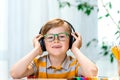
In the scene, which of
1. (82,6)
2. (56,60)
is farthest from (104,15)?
(56,60)

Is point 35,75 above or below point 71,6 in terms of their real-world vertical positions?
below

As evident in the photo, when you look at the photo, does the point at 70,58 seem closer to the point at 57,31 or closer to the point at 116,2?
the point at 57,31

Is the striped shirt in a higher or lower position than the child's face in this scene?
lower

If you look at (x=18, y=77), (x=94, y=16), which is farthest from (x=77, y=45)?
(x=94, y=16)

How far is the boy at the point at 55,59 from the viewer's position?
118cm

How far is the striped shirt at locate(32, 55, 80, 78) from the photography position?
1.22m

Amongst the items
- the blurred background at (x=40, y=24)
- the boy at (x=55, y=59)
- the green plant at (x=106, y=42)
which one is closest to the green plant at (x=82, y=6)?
the blurred background at (x=40, y=24)

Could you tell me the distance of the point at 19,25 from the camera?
89.9 inches

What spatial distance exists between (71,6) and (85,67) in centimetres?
134

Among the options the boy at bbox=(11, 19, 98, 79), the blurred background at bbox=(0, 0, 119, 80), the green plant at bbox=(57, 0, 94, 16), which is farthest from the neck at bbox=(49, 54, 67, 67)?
the green plant at bbox=(57, 0, 94, 16)

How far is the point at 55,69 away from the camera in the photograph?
1.23m

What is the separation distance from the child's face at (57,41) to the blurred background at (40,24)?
98 centimetres

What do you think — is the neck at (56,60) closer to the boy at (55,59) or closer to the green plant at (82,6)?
the boy at (55,59)

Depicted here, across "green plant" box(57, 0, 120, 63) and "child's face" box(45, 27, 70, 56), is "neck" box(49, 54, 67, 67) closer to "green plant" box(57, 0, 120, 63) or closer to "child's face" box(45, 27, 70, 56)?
"child's face" box(45, 27, 70, 56)
